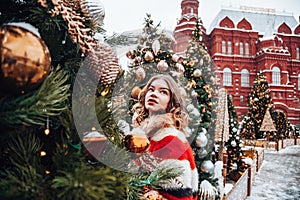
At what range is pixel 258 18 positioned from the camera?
86.8 feet

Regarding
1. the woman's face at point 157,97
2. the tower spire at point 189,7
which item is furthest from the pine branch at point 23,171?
the tower spire at point 189,7

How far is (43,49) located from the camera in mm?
514

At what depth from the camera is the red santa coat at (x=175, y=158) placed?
1.40 meters

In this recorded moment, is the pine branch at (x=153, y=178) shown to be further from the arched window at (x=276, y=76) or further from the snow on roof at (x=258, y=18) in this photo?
the snow on roof at (x=258, y=18)

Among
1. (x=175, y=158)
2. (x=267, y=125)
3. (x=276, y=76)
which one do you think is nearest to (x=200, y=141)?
(x=175, y=158)

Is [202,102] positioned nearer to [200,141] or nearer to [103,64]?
[200,141]

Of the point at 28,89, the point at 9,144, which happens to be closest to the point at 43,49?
the point at 28,89

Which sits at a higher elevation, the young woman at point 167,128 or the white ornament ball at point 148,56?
the white ornament ball at point 148,56

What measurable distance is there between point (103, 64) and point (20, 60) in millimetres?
347

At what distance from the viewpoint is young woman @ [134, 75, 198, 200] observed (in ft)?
4.83

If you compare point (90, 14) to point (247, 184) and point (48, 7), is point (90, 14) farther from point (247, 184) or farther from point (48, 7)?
point (247, 184)

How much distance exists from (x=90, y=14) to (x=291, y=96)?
81.5 ft

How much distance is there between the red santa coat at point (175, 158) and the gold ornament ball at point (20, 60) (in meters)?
1.01

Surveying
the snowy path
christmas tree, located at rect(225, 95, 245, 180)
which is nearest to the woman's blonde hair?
the snowy path
